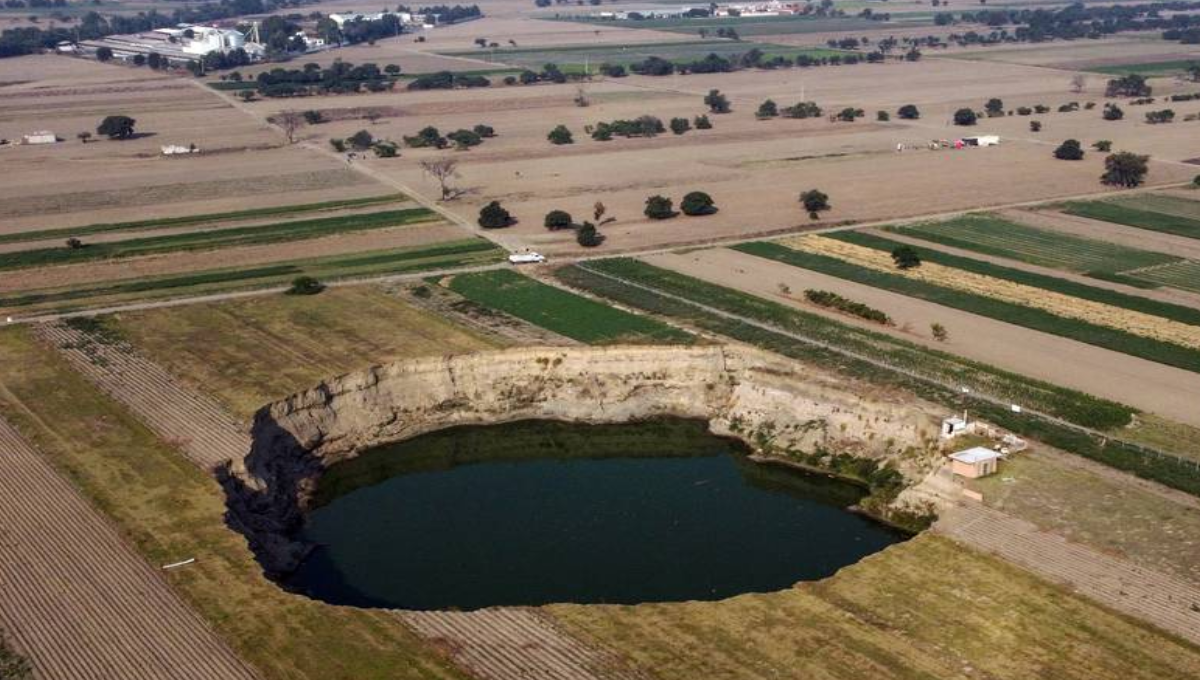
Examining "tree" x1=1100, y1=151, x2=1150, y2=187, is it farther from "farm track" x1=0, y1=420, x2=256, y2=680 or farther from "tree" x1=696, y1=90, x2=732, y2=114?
"farm track" x1=0, y1=420, x2=256, y2=680

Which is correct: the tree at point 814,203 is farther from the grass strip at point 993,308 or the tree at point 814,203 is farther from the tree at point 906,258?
the tree at point 906,258

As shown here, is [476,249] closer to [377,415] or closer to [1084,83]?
[377,415]

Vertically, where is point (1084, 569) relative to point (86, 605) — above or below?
above

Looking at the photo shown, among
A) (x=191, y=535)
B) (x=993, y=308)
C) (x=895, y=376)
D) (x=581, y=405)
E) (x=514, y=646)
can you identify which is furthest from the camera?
(x=993, y=308)

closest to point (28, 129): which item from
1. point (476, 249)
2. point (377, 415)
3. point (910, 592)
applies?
point (476, 249)

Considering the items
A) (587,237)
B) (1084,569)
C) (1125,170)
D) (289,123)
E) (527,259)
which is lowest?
(289,123)

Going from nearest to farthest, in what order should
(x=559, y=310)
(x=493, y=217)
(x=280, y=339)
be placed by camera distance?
(x=280, y=339) → (x=559, y=310) → (x=493, y=217)

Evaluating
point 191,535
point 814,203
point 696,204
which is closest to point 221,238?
point 696,204

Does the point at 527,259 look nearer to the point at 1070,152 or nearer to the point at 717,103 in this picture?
the point at 1070,152
